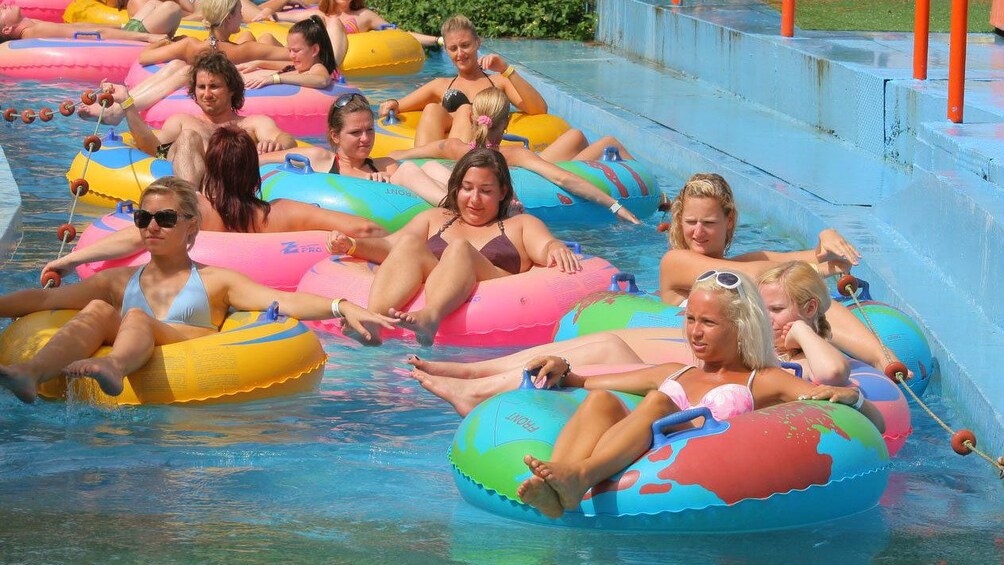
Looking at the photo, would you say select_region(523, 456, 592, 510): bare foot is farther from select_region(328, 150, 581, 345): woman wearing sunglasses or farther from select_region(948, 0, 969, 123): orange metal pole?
select_region(948, 0, 969, 123): orange metal pole

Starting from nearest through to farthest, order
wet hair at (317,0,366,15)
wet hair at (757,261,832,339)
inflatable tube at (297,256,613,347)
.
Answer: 1. wet hair at (757,261,832,339)
2. inflatable tube at (297,256,613,347)
3. wet hair at (317,0,366,15)

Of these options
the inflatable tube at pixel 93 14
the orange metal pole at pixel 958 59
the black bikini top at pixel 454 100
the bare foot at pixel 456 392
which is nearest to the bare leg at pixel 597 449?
the bare foot at pixel 456 392

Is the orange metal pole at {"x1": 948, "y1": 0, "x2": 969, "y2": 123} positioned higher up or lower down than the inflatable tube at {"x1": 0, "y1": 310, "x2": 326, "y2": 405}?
higher up

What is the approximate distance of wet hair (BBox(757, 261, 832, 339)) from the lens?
17.2ft

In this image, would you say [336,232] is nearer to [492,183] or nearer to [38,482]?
[492,183]

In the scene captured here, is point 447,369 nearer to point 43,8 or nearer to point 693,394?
point 693,394

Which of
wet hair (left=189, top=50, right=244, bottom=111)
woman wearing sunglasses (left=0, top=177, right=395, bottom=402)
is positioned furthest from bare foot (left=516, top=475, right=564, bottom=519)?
wet hair (left=189, top=50, right=244, bottom=111)

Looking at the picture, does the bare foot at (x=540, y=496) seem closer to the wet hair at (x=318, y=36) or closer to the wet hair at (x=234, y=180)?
the wet hair at (x=234, y=180)

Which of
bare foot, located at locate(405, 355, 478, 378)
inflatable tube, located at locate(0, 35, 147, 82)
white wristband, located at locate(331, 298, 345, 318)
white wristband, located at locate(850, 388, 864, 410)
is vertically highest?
inflatable tube, located at locate(0, 35, 147, 82)

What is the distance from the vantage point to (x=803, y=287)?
5238 millimetres

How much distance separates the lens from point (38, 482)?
495 cm

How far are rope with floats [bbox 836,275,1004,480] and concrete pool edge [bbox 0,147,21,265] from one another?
427cm

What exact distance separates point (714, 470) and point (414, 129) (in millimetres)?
6492

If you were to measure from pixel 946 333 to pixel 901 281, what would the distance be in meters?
0.78
